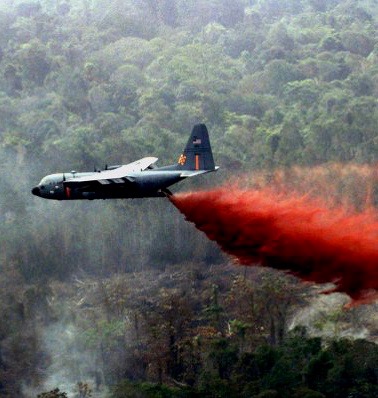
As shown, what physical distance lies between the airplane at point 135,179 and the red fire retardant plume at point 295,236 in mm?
1398

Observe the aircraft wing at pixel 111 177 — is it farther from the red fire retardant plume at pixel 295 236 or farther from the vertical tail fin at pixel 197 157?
the red fire retardant plume at pixel 295 236

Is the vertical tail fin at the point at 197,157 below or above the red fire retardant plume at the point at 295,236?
above

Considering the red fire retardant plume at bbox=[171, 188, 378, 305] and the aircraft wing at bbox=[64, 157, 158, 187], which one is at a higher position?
the aircraft wing at bbox=[64, 157, 158, 187]

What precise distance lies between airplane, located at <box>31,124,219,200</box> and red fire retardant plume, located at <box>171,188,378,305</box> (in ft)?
4.59

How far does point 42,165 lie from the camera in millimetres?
116250

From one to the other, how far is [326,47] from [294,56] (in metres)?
9.64

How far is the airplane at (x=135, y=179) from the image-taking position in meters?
64.6

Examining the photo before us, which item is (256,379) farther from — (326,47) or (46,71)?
(326,47)

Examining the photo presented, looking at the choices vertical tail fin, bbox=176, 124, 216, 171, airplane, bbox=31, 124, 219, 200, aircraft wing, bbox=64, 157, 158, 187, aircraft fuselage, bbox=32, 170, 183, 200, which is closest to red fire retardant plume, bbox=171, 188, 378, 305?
aircraft fuselage, bbox=32, 170, 183, 200

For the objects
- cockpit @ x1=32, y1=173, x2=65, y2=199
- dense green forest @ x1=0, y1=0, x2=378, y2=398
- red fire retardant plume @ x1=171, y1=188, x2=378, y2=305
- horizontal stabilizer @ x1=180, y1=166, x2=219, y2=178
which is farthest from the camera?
dense green forest @ x1=0, y1=0, x2=378, y2=398

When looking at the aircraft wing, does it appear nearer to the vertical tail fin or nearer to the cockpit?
the cockpit

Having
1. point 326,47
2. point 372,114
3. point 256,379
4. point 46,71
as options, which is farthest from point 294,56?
point 256,379

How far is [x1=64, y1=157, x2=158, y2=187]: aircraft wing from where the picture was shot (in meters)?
64.1

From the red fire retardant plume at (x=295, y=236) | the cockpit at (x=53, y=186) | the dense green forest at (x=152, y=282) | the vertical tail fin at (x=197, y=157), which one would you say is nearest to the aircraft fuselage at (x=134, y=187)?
the cockpit at (x=53, y=186)
